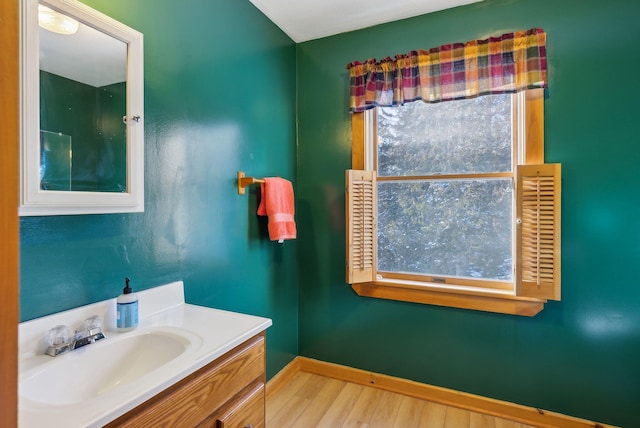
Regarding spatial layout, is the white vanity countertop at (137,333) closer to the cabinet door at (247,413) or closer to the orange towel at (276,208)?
the cabinet door at (247,413)

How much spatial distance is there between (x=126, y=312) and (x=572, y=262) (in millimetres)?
2200

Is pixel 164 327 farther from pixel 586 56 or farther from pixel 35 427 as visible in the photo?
pixel 586 56

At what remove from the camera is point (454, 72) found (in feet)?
6.48

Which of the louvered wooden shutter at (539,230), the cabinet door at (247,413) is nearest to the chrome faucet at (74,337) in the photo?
the cabinet door at (247,413)

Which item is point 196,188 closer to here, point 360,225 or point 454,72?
point 360,225

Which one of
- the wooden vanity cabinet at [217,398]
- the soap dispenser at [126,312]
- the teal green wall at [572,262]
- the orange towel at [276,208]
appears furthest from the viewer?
the orange towel at [276,208]

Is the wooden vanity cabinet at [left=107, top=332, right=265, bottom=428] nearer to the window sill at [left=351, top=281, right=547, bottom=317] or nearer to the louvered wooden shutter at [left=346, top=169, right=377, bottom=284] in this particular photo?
the louvered wooden shutter at [left=346, top=169, right=377, bottom=284]

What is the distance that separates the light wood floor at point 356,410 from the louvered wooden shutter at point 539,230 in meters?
0.85

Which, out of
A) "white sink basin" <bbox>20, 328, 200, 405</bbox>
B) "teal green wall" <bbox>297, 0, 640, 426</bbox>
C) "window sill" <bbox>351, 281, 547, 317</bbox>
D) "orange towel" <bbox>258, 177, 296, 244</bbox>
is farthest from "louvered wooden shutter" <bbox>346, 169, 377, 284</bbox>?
"white sink basin" <bbox>20, 328, 200, 405</bbox>

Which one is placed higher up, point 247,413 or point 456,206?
point 456,206

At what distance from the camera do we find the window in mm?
1789

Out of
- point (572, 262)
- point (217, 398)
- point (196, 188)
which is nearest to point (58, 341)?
point (217, 398)

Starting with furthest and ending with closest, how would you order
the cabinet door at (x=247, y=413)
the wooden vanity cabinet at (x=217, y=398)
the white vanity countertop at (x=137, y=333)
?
the cabinet door at (x=247, y=413), the wooden vanity cabinet at (x=217, y=398), the white vanity countertop at (x=137, y=333)

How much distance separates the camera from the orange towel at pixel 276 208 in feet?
6.40
